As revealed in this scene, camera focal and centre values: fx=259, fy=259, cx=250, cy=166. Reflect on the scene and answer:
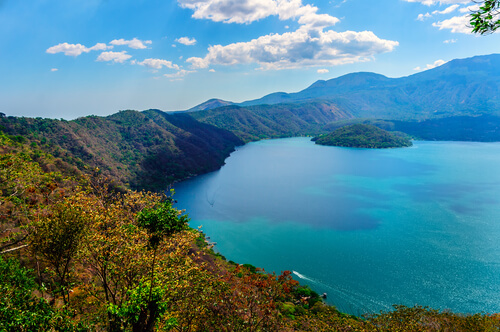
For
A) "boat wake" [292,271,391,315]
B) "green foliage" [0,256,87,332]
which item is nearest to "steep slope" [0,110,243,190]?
"boat wake" [292,271,391,315]

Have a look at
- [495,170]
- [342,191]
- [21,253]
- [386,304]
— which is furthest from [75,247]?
[495,170]

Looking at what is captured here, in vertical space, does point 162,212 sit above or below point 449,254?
above

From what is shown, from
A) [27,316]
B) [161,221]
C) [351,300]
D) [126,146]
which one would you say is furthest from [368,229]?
[126,146]

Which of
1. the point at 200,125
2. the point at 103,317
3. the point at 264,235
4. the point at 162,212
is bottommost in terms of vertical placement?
the point at 264,235

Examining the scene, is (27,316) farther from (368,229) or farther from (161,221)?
(368,229)

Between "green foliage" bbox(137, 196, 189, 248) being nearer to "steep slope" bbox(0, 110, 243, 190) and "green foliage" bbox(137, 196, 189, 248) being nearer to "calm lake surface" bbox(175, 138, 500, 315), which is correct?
"calm lake surface" bbox(175, 138, 500, 315)

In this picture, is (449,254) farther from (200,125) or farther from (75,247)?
(200,125)

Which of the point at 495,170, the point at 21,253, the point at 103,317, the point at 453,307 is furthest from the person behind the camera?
the point at 495,170
